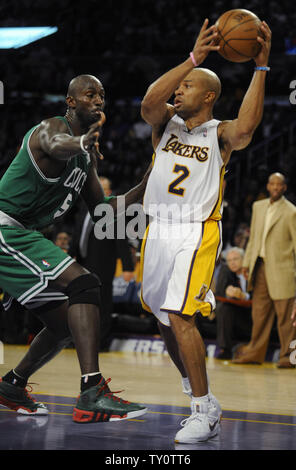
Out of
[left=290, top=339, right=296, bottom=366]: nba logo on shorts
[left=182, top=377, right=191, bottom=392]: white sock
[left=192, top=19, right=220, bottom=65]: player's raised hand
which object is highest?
[left=192, top=19, right=220, bottom=65]: player's raised hand

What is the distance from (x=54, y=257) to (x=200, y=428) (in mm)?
1188

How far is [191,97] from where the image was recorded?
4113 millimetres

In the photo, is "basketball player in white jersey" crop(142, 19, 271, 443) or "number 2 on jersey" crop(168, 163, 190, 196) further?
"number 2 on jersey" crop(168, 163, 190, 196)

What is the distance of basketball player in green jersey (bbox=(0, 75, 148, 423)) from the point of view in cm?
384

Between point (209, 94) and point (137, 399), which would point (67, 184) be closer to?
point (209, 94)

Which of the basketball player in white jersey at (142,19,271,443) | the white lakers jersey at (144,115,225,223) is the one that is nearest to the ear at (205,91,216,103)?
the basketball player in white jersey at (142,19,271,443)

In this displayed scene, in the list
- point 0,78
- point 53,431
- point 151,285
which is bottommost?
point 53,431

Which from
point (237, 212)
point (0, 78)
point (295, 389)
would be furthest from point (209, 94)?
point (0, 78)

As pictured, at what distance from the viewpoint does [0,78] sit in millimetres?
17312

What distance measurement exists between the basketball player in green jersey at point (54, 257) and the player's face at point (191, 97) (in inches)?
18.5

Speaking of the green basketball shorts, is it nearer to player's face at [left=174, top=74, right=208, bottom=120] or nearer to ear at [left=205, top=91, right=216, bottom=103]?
player's face at [left=174, top=74, right=208, bottom=120]

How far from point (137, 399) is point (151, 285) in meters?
1.42

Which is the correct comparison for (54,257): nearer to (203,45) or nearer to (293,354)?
(203,45)

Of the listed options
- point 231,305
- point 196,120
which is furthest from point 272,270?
point 196,120
